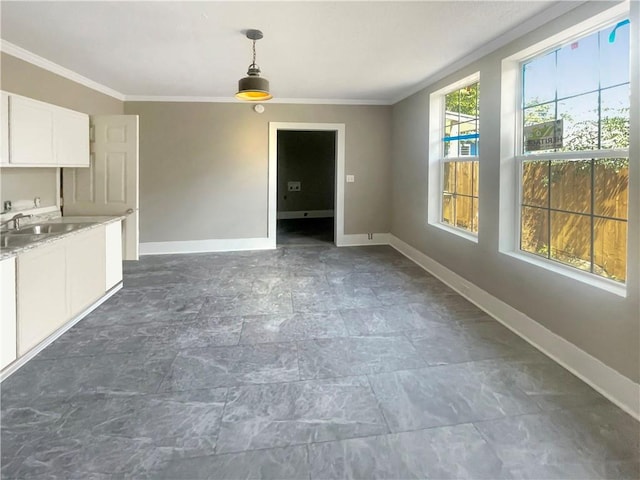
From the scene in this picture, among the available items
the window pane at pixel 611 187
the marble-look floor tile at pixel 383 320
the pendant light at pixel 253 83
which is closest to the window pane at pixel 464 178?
the marble-look floor tile at pixel 383 320

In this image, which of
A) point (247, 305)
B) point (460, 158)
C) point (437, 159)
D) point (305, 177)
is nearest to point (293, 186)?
point (305, 177)

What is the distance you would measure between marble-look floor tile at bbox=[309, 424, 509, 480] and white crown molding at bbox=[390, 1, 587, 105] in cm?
279

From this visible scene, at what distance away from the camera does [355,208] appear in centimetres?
656

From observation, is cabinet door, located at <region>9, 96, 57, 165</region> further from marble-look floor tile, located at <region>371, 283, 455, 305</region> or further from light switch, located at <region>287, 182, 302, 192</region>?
light switch, located at <region>287, 182, 302, 192</region>

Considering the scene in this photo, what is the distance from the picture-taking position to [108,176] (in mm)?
4328

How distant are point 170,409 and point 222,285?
237 centimetres

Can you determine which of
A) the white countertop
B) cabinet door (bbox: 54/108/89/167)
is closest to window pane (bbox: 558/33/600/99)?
the white countertop

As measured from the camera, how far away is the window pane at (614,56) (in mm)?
2297

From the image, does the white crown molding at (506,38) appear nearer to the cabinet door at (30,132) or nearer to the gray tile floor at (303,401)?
the gray tile floor at (303,401)

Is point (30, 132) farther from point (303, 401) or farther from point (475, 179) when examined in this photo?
point (475, 179)

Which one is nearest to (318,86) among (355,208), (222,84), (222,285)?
(222,84)

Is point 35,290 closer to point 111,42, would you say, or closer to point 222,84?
point 111,42

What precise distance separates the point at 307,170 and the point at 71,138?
23.0ft

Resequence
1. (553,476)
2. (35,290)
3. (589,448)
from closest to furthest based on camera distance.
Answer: (553,476)
(589,448)
(35,290)
